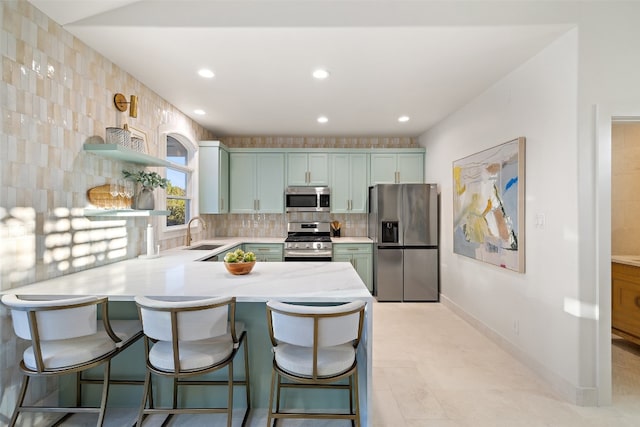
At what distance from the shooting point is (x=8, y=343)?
176cm

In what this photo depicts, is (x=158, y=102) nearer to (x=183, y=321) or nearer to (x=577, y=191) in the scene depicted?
(x=183, y=321)

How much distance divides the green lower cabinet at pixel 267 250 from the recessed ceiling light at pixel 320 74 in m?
2.59

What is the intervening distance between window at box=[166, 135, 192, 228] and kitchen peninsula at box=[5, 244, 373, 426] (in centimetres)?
156

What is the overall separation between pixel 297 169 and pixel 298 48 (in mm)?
2768

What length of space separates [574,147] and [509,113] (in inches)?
32.8

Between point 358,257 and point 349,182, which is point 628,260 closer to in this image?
point 358,257

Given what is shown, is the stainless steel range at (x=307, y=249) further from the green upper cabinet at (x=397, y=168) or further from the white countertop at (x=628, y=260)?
the white countertop at (x=628, y=260)

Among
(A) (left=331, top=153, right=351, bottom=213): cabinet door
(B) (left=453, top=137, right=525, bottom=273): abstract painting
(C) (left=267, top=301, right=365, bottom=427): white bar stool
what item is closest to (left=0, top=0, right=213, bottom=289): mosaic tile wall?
(C) (left=267, top=301, right=365, bottom=427): white bar stool

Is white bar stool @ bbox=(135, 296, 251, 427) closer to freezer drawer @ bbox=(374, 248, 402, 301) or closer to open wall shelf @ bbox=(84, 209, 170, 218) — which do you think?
open wall shelf @ bbox=(84, 209, 170, 218)

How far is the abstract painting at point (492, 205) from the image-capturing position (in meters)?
2.65

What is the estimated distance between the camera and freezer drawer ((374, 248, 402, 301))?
450 cm

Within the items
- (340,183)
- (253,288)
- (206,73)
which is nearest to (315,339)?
(253,288)

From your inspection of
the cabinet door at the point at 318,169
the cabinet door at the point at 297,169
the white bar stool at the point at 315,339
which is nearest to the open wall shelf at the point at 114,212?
the white bar stool at the point at 315,339

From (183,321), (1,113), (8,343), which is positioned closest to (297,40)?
(1,113)
